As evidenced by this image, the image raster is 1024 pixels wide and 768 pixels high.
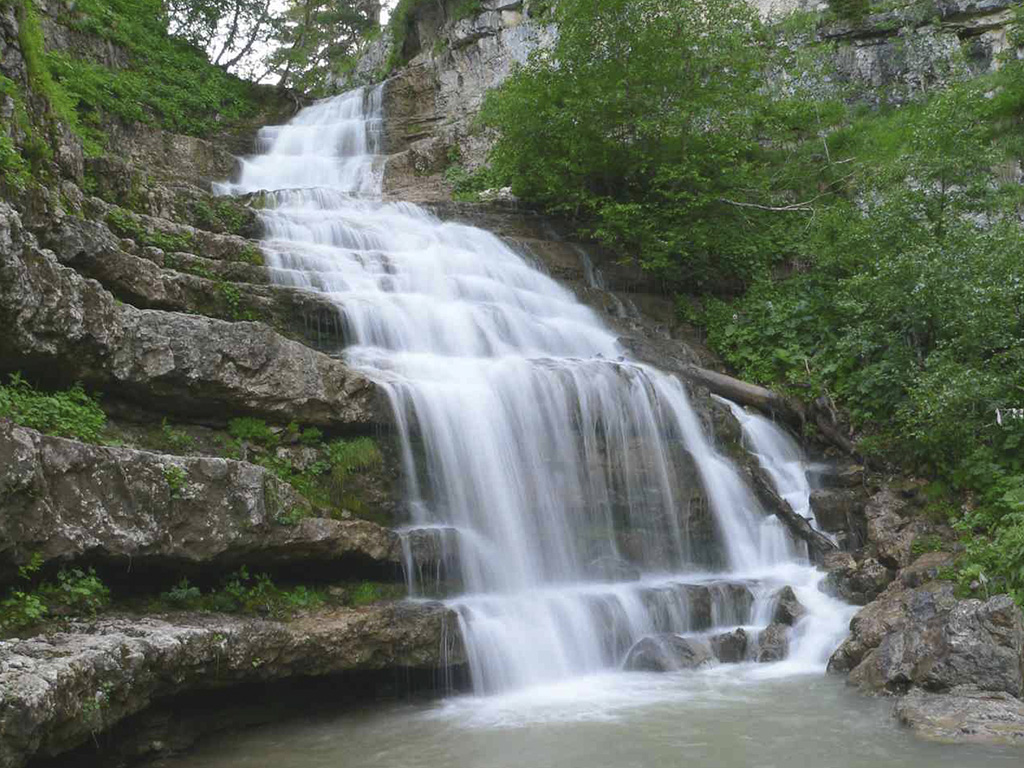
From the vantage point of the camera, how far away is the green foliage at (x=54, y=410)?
261 inches

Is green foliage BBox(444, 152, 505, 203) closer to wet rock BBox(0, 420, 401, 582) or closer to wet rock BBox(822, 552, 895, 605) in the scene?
wet rock BBox(822, 552, 895, 605)

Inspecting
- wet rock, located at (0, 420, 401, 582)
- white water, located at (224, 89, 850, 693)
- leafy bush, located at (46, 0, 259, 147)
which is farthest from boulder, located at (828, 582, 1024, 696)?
leafy bush, located at (46, 0, 259, 147)

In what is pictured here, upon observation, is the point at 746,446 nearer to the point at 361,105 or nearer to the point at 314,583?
the point at 314,583

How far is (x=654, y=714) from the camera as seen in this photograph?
7.04 metres

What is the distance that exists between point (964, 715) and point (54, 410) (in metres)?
7.72

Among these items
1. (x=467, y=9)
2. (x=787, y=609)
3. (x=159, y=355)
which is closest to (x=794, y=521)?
(x=787, y=609)

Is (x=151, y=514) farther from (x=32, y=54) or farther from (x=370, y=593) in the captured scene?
(x=32, y=54)

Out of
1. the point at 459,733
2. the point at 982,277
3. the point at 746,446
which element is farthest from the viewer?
the point at 746,446

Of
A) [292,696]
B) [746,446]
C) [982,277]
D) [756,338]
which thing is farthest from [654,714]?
[756,338]

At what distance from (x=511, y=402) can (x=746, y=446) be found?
4262 mm

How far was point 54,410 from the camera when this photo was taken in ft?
23.1

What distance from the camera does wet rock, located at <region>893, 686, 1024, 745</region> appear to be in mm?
5957

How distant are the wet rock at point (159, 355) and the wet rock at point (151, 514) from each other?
1274 millimetres

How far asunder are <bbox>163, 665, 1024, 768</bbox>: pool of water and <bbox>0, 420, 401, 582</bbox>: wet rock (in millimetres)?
1538
